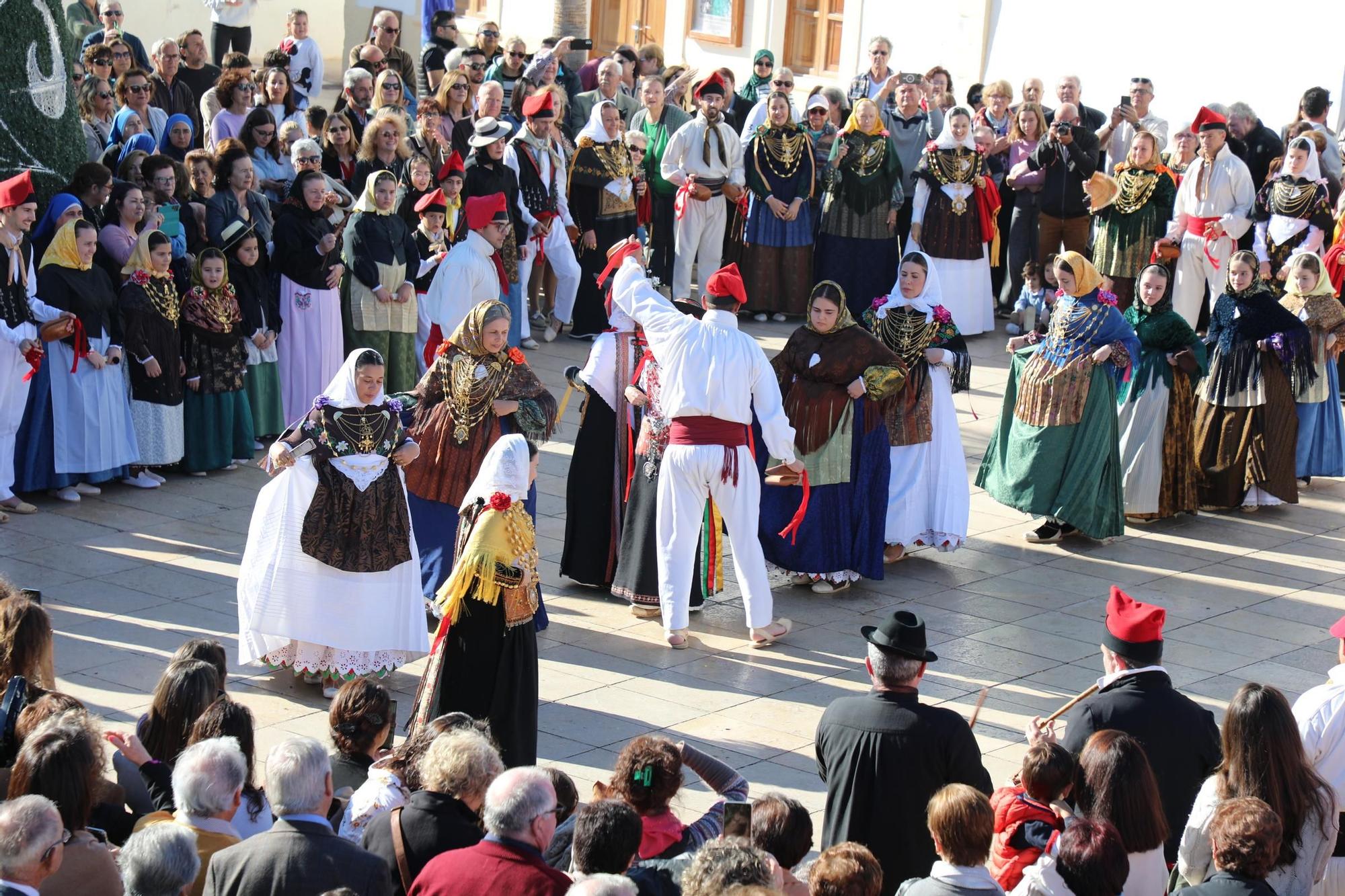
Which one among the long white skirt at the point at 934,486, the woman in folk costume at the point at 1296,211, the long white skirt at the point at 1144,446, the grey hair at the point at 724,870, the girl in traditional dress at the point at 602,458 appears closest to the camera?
the grey hair at the point at 724,870

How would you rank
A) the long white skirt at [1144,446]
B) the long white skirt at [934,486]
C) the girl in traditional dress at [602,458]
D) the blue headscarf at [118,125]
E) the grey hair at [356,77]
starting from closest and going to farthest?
the girl in traditional dress at [602,458] → the long white skirt at [934,486] → the long white skirt at [1144,446] → the blue headscarf at [118,125] → the grey hair at [356,77]

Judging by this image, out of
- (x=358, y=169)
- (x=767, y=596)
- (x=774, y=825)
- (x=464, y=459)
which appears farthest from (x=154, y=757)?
(x=358, y=169)

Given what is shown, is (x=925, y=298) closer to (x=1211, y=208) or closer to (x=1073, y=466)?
(x=1073, y=466)

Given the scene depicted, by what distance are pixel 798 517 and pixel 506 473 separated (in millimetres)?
2478

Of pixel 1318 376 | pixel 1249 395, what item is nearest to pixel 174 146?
pixel 1249 395

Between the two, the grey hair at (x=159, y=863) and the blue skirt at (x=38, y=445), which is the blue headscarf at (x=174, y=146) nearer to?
the blue skirt at (x=38, y=445)

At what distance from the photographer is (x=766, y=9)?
854 inches

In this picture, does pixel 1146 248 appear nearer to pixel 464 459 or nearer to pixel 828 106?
pixel 828 106

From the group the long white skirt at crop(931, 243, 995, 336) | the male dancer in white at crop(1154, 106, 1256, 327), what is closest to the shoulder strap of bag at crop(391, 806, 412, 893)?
the male dancer in white at crop(1154, 106, 1256, 327)

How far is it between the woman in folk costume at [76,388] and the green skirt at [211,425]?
51cm

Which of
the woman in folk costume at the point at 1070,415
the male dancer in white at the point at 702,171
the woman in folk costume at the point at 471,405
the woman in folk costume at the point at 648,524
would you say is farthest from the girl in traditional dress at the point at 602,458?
the male dancer in white at the point at 702,171

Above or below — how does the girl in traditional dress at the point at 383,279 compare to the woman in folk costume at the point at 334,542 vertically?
above

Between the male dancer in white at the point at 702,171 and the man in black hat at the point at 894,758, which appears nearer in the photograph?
the man in black hat at the point at 894,758

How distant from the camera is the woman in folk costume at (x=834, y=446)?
9.26 m
